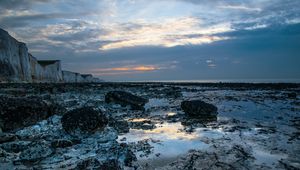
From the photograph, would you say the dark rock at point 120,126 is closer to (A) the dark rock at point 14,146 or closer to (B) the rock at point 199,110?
(A) the dark rock at point 14,146

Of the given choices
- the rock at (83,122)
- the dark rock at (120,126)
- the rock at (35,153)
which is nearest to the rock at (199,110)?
the dark rock at (120,126)

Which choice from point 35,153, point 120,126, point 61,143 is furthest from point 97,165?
point 120,126

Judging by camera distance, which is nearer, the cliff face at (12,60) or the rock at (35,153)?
the rock at (35,153)

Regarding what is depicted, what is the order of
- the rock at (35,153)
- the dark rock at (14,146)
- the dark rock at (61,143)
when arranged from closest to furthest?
the rock at (35,153) < the dark rock at (14,146) < the dark rock at (61,143)

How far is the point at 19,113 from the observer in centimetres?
976

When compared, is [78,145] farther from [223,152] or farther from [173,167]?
[223,152]

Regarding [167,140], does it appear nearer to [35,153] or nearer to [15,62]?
[35,153]

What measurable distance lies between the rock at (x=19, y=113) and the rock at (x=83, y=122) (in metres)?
1.94

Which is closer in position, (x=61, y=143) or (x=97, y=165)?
(x=97, y=165)

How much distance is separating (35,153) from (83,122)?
2.49 meters

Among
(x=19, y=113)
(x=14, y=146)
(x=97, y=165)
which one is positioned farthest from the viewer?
(x=19, y=113)

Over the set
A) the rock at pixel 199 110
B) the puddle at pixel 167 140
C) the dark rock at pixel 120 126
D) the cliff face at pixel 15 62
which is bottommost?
the puddle at pixel 167 140

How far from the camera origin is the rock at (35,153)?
6032 mm

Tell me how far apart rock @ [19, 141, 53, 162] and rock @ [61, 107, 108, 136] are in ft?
6.03
